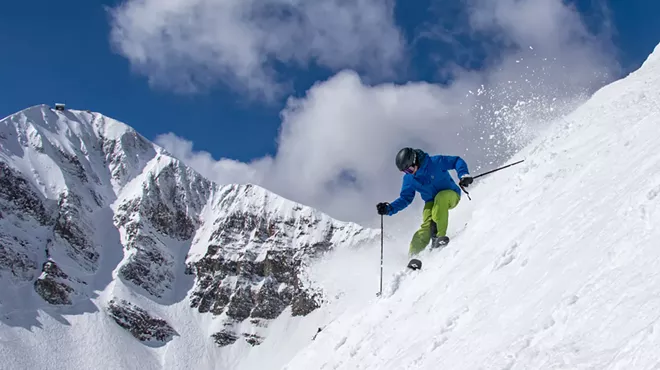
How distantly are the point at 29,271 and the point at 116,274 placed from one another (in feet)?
84.5

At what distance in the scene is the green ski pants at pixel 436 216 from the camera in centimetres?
1184

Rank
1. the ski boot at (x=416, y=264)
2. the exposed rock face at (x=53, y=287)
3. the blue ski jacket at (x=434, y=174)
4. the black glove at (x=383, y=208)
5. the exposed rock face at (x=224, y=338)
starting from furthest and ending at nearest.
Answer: the exposed rock face at (x=224, y=338)
the exposed rock face at (x=53, y=287)
the black glove at (x=383, y=208)
the blue ski jacket at (x=434, y=174)
the ski boot at (x=416, y=264)

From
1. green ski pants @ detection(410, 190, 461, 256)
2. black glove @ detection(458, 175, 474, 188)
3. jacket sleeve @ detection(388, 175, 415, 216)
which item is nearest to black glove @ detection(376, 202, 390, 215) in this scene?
jacket sleeve @ detection(388, 175, 415, 216)

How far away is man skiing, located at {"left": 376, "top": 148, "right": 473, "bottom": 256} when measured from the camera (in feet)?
39.1

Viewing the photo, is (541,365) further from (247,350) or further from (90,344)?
(247,350)

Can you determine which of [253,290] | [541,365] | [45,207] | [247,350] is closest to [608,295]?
[541,365]

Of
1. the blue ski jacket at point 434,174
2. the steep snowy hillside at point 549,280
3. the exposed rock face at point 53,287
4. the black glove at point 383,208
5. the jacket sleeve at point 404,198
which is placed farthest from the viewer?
the exposed rock face at point 53,287

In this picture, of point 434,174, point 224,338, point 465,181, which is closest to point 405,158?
point 434,174

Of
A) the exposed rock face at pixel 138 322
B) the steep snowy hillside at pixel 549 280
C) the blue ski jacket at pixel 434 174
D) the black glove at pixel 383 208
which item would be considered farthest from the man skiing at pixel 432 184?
the exposed rock face at pixel 138 322

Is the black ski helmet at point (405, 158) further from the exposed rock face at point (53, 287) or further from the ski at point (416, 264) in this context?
the exposed rock face at point (53, 287)

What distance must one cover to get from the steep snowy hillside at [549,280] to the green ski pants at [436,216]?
0.84 m

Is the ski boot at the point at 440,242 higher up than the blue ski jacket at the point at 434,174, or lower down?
lower down

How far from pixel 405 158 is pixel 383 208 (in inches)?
71.1

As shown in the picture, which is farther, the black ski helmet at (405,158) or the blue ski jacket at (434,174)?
the blue ski jacket at (434,174)
